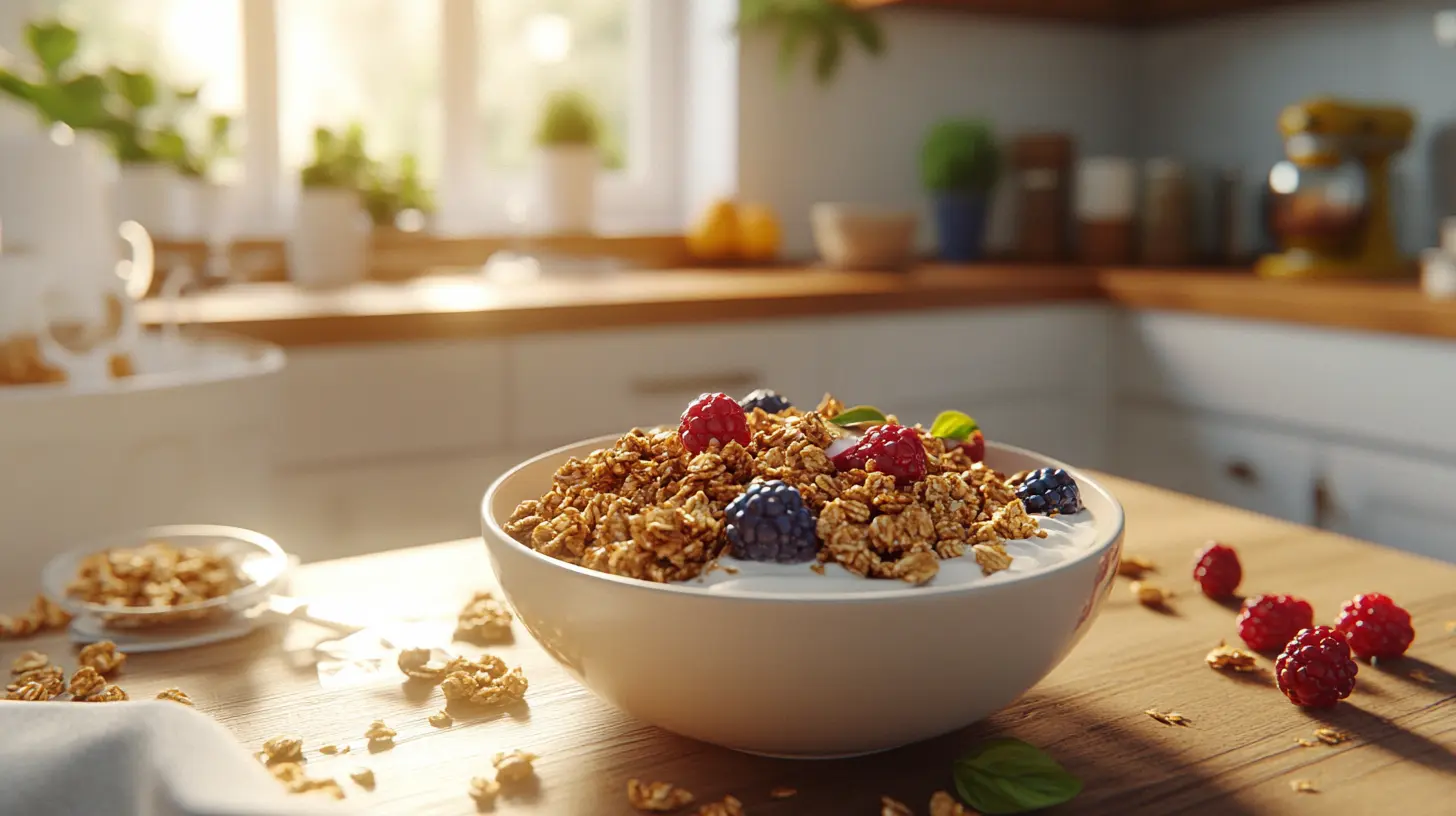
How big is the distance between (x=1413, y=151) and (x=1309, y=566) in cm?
211

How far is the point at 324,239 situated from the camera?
2234mm

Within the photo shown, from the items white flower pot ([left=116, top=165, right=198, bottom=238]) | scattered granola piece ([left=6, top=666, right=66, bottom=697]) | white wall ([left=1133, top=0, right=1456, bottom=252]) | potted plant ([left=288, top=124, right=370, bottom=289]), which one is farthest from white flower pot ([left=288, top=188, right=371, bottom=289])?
white wall ([left=1133, top=0, right=1456, bottom=252])

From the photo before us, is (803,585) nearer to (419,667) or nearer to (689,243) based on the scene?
(419,667)

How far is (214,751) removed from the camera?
1.75 ft

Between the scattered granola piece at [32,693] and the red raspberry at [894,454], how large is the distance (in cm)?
44

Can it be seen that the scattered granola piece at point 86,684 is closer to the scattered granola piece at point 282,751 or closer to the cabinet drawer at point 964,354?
the scattered granola piece at point 282,751

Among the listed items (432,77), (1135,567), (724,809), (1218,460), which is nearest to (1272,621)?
(1135,567)

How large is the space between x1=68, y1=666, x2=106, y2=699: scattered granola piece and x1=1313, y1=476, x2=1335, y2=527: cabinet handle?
200 cm

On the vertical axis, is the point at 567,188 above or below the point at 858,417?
above

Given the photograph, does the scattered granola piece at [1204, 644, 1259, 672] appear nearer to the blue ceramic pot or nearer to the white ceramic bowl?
the white ceramic bowl

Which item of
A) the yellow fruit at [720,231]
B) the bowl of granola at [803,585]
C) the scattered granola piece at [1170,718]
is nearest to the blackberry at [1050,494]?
the bowl of granola at [803,585]

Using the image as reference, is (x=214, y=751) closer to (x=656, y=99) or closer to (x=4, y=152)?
(x=4, y=152)

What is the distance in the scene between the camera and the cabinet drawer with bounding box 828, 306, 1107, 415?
232 cm

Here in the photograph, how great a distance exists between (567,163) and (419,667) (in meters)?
2.05
